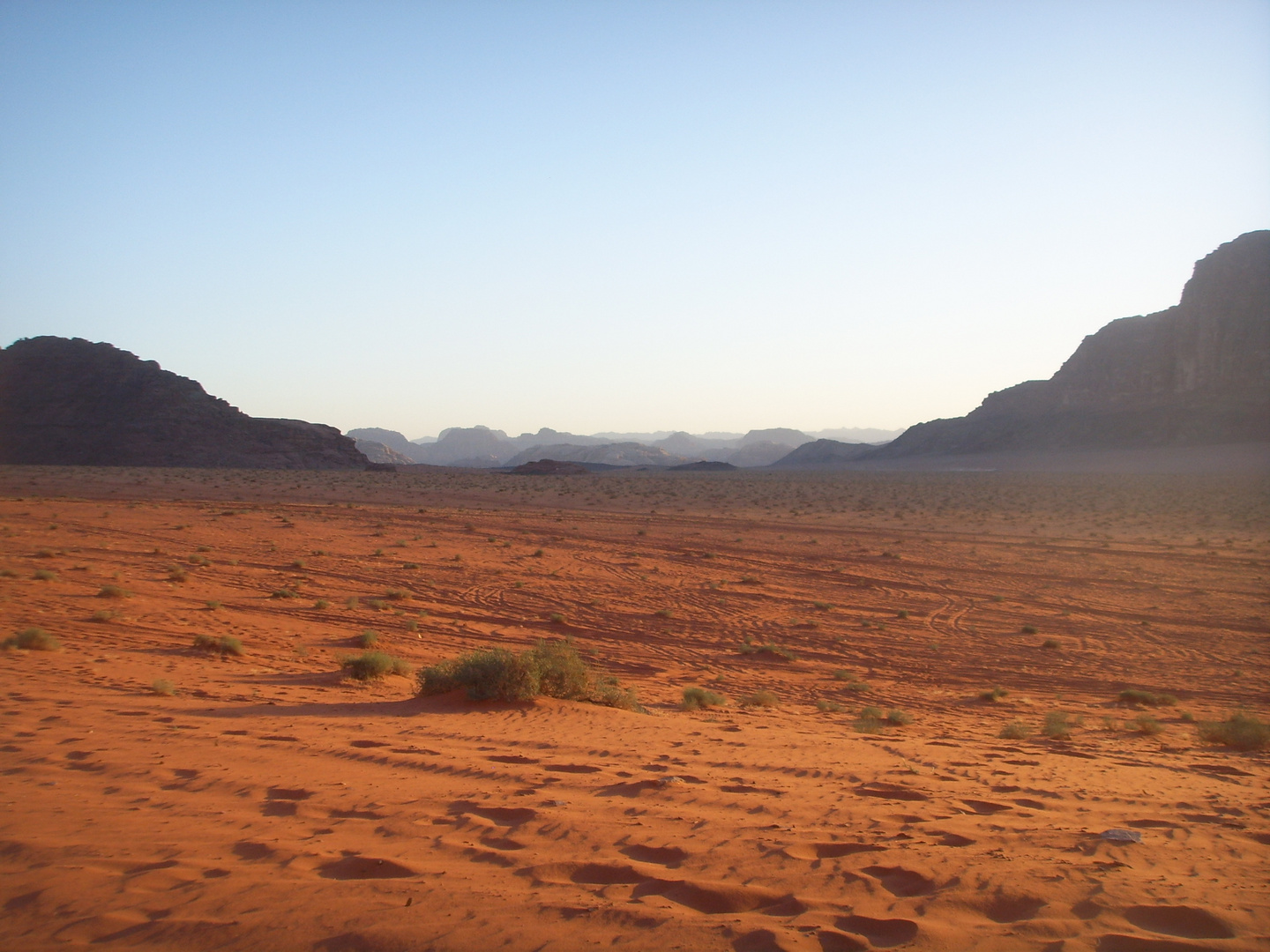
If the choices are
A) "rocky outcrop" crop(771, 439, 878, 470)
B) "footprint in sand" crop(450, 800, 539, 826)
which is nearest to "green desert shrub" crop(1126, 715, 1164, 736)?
"footprint in sand" crop(450, 800, 539, 826)

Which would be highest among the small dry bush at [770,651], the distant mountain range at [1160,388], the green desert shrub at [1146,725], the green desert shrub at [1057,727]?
the distant mountain range at [1160,388]

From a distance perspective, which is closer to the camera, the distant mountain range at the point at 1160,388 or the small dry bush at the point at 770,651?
the small dry bush at the point at 770,651

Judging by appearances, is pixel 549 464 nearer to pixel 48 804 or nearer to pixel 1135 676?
pixel 1135 676

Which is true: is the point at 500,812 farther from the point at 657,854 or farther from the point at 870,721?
the point at 870,721

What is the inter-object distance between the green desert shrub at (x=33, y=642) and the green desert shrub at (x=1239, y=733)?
15.5 metres

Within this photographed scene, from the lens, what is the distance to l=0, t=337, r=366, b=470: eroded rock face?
8588 cm

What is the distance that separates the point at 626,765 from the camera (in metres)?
7.04

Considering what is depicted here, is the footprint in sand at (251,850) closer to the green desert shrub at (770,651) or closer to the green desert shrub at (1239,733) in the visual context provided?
the green desert shrub at (1239,733)

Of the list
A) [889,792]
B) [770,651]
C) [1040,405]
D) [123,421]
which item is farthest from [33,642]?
[1040,405]

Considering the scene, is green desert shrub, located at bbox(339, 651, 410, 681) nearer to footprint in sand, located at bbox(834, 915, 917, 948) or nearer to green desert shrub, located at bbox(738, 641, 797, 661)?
green desert shrub, located at bbox(738, 641, 797, 661)

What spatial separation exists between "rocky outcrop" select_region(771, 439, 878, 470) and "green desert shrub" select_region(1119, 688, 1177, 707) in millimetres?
124687

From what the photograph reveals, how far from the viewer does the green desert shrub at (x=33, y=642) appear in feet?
35.9

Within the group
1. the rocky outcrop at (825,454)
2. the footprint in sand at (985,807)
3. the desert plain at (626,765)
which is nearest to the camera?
the desert plain at (626,765)

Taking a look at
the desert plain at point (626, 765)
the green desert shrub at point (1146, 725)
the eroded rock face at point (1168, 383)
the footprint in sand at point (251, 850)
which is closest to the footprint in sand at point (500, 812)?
the desert plain at point (626, 765)
